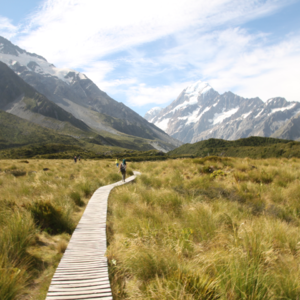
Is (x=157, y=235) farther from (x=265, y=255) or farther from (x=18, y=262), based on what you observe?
(x=18, y=262)

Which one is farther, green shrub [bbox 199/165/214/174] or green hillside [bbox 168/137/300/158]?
green hillside [bbox 168/137/300/158]

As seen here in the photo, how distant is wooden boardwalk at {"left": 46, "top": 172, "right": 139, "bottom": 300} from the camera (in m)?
3.77

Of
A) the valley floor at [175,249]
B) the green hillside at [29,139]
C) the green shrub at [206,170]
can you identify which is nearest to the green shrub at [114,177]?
the green shrub at [206,170]

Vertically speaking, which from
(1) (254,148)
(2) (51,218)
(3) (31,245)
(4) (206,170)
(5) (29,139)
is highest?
(5) (29,139)

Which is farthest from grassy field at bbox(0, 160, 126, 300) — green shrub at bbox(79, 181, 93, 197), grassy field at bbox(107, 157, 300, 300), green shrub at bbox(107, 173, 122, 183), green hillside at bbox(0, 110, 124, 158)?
green hillside at bbox(0, 110, 124, 158)

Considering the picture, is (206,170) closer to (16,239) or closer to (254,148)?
(16,239)

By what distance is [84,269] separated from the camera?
177 inches

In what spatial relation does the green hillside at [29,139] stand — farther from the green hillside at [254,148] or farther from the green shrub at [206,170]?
the green shrub at [206,170]

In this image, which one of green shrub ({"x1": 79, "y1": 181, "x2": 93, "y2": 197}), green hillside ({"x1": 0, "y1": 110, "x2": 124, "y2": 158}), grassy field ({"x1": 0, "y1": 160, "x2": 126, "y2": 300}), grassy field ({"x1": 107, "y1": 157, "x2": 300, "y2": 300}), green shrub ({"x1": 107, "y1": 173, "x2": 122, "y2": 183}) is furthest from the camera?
green hillside ({"x1": 0, "y1": 110, "x2": 124, "y2": 158})

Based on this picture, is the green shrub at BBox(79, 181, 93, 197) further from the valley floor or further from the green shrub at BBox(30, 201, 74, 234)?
the green shrub at BBox(30, 201, 74, 234)

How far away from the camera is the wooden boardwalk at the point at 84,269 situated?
12.4 feet

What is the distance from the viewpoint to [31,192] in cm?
986

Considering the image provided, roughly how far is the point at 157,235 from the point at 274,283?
272 cm

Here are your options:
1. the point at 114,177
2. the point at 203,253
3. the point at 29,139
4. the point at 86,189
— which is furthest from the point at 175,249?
the point at 29,139
